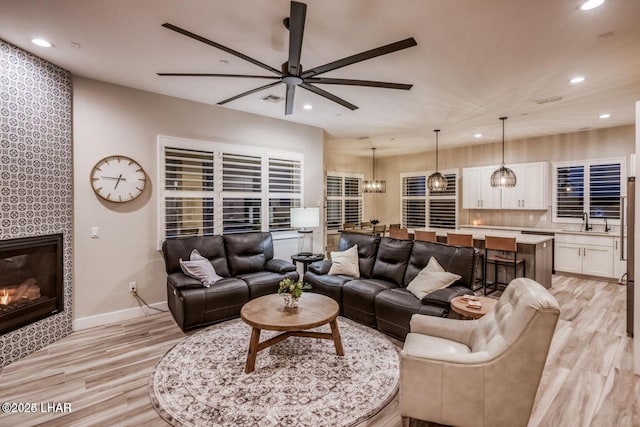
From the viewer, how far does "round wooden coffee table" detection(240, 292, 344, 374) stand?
2.70m

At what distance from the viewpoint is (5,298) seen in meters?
3.01

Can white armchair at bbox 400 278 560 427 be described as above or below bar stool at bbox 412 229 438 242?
below

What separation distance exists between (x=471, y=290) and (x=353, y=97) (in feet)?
9.41

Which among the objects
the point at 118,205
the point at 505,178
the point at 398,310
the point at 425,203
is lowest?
the point at 398,310

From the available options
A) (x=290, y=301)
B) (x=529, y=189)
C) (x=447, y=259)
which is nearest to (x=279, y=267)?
(x=290, y=301)

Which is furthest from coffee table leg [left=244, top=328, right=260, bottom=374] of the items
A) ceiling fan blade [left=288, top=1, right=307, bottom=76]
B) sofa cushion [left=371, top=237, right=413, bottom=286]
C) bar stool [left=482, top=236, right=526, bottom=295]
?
bar stool [left=482, top=236, right=526, bottom=295]

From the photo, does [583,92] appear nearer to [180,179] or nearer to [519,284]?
[519,284]

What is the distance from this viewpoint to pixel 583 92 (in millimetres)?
4047

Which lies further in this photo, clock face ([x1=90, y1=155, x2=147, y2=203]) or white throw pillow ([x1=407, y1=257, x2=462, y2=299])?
clock face ([x1=90, y1=155, x2=147, y2=203])

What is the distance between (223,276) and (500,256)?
4.56 metres

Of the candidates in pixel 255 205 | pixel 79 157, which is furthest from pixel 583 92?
pixel 79 157

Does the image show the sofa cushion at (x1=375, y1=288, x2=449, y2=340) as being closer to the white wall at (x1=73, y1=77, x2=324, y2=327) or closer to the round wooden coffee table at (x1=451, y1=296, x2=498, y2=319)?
the round wooden coffee table at (x1=451, y1=296, x2=498, y2=319)

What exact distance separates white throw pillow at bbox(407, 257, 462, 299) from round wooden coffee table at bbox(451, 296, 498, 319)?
368 mm

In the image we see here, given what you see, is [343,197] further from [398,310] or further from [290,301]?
[290,301]
